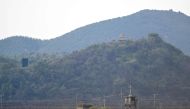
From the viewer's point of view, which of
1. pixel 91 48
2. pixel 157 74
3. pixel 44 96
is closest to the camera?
pixel 44 96

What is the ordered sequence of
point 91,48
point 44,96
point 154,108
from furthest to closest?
point 91,48 < point 44,96 < point 154,108

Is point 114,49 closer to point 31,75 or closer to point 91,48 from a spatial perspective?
point 91,48

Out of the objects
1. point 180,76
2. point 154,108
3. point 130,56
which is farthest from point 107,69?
point 154,108

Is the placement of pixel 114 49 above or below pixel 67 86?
above

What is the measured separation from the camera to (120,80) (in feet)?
447

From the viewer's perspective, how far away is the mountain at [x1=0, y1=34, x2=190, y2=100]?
4902 inches

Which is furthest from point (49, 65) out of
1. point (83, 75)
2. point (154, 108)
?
point (154, 108)

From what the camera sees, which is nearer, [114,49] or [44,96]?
[44,96]

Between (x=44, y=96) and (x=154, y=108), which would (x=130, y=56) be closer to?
(x=44, y=96)

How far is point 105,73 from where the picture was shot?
464 ft

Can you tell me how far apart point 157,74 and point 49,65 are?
27.1 m

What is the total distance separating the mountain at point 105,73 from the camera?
→ 408ft

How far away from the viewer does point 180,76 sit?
477 ft

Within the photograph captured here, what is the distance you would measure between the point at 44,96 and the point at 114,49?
34.7 metres
